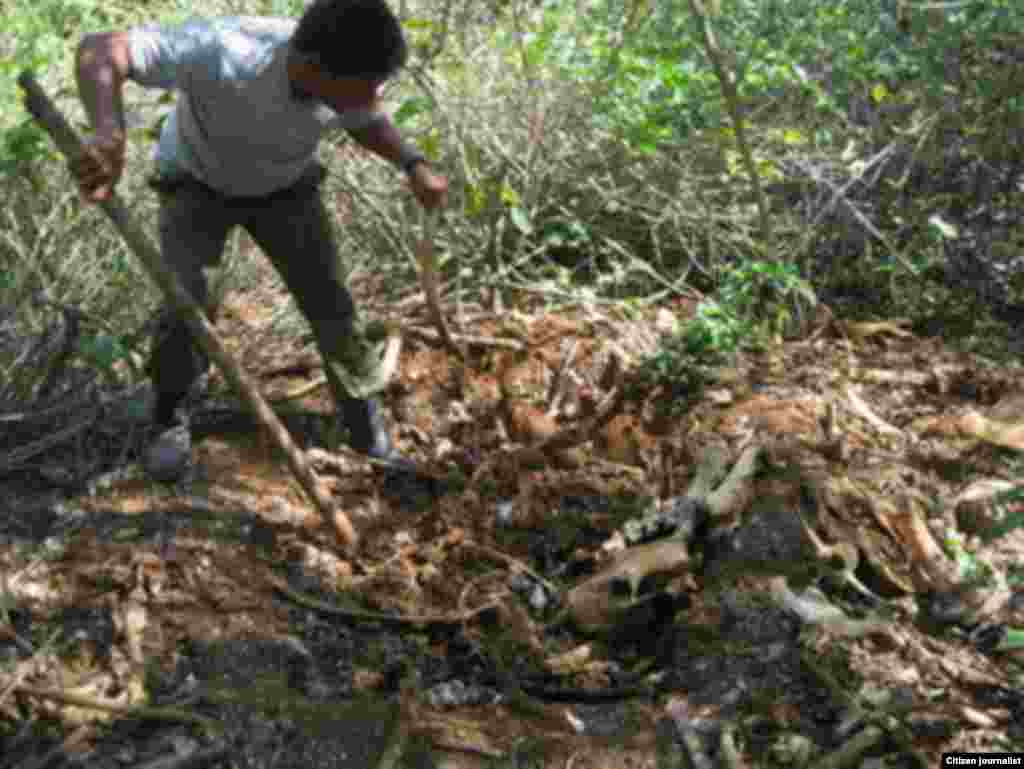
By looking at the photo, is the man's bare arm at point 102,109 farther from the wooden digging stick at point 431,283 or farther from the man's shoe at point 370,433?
the man's shoe at point 370,433

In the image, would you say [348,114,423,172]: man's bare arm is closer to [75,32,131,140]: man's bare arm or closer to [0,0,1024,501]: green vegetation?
[75,32,131,140]: man's bare arm

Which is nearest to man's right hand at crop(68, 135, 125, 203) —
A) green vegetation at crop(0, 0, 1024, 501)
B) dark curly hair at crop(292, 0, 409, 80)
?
dark curly hair at crop(292, 0, 409, 80)

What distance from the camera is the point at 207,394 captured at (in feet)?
12.9

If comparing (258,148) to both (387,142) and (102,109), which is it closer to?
(387,142)

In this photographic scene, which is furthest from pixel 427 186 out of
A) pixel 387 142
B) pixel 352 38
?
pixel 352 38

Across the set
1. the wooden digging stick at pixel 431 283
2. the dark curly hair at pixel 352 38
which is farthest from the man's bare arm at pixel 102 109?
the wooden digging stick at pixel 431 283

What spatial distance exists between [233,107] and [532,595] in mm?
1541

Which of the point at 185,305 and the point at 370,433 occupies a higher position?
the point at 185,305

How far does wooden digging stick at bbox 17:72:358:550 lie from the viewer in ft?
7.55

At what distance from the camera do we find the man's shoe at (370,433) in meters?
3.59

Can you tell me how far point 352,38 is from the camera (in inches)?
102

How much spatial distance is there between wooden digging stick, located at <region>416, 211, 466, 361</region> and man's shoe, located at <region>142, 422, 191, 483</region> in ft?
3.12

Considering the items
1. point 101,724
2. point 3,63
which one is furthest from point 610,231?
point 101,724

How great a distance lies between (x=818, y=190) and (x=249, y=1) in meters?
2.90
